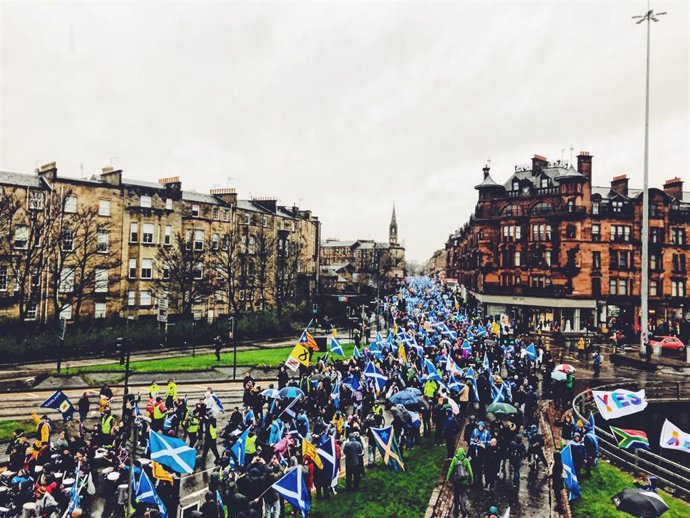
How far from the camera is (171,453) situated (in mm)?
12547

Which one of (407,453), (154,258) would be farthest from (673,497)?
(154,258)

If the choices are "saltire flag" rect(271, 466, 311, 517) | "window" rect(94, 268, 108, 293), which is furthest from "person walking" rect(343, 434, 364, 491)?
"window" rect(94, 268, 108, 293)

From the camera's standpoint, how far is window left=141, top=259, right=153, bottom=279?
166 feet

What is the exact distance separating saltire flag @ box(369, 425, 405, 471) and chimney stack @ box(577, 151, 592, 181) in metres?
52.4

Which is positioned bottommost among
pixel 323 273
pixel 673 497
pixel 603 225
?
pixel 673 497

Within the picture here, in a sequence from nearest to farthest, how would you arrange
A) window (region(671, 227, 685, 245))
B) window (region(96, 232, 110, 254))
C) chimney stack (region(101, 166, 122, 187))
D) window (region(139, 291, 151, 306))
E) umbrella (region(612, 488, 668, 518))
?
umbrella (region(612, 488, 668, 518)) < window (region(96, 232, 110, 254)) < chimney stack (region(101, 166, 122, 187)) < window (region(139, 291, 151, 306)) < window (region(671, 227, 685, 245))

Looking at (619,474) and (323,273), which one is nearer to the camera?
(619,474)

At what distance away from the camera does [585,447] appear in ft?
56.2

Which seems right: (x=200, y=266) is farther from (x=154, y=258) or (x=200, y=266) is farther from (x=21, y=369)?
(x=21, y=369)

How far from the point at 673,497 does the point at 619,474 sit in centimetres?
162

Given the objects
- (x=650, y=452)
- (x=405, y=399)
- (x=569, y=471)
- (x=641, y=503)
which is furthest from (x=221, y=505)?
(x=650, y=452)

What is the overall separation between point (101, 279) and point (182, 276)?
697 centimetres

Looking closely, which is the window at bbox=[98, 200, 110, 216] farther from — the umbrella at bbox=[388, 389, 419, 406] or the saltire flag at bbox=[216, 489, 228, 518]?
the saltire flag at bbox=[216, 489, 228, 518]

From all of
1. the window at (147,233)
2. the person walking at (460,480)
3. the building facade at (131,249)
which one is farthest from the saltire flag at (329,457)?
the window at (147,233)
